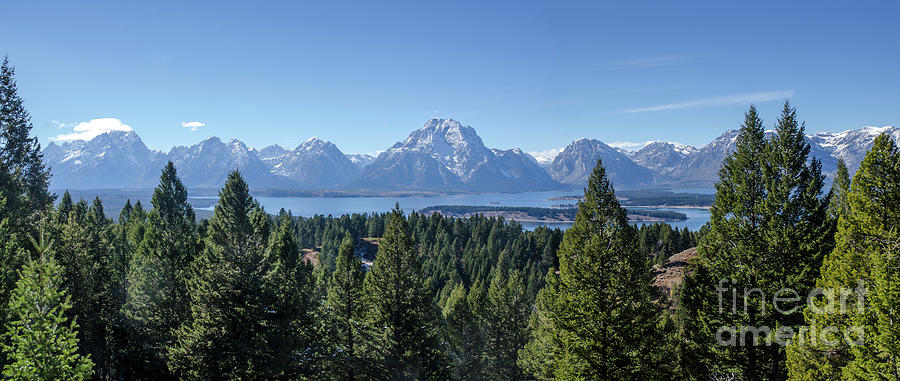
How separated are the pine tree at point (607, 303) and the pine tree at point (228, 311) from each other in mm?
14072

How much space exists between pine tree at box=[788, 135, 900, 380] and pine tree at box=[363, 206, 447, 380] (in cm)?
1674

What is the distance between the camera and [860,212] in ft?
40.8

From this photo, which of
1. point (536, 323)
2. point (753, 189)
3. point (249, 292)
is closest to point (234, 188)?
point (249, 292)

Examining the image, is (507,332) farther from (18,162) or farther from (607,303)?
(18,162)

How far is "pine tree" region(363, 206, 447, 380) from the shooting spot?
23.8 meters

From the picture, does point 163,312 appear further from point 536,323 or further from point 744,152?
point 744,152

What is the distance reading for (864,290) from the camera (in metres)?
12.0

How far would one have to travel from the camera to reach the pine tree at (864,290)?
10.9 metres

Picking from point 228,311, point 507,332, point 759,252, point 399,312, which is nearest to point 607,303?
point 759,252

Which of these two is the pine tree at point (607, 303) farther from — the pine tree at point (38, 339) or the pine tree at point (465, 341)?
the pine tree at point (465, 341)

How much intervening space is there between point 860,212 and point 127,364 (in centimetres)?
3919

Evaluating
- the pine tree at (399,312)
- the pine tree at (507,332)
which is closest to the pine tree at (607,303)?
the pine tree at (399,312)

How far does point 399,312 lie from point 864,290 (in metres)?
19.6

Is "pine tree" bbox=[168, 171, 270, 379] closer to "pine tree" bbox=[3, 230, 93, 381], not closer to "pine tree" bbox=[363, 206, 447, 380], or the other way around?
"pine tree" bbox=[363, 206, 447, 380]
